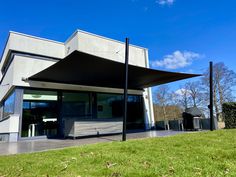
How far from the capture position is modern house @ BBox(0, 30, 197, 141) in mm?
7777

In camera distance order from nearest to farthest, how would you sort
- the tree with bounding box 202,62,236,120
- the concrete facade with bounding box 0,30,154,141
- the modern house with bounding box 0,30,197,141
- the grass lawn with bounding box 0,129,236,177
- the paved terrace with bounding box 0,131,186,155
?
the grass lawn with bounding box 0,129,236,177 < the paved terrace with bounding box 0,131,186,155 < the modern house with bounding box 0,30,197,141 < the concrete facade with bounding box 0,30,154,141 < the tree with bounding box 202,62,236,120

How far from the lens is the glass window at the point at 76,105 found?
31.7 feet

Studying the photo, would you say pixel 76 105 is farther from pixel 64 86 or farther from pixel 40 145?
pixel 40 145

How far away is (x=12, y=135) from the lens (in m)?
7.98

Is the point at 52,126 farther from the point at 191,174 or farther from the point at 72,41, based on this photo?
the point at 191,174

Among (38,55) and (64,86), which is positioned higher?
(38,55)

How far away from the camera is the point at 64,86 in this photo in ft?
31.7

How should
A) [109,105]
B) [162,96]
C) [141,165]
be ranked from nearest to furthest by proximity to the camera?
[141,165]
[109,105]
[162,96]

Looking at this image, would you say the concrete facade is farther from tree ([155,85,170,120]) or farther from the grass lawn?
tree ([155,85,170,120])

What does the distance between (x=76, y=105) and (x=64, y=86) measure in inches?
48.1

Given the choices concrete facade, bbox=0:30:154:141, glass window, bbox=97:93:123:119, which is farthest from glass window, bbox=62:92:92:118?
glass window, bbox=97:93:123:119

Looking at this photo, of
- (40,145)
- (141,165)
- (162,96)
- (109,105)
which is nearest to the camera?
(141,165)

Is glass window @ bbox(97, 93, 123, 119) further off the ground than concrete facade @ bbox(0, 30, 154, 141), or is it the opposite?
concrete facade @ bbox(0, 30, 154, 141)

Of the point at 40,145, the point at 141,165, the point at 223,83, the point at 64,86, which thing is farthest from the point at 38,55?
the point at 223,83
